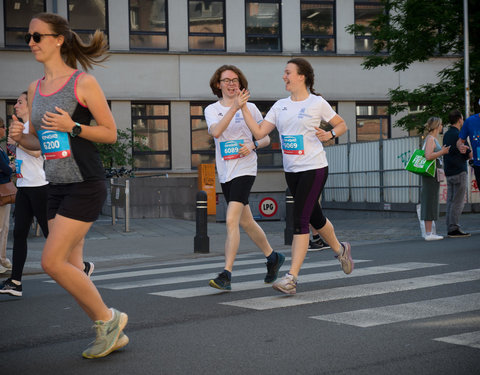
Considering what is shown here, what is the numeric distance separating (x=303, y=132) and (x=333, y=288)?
140cm

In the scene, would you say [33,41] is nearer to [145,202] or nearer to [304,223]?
[304,223]

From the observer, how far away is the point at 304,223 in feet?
21.1

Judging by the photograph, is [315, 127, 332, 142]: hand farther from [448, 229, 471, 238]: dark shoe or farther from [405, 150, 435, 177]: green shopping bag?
[448, 229, 471, 238]: dark shoe

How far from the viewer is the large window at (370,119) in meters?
28.6

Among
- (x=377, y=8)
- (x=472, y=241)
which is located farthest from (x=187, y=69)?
(x=472, y=241)

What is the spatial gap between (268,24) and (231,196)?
2175 cm

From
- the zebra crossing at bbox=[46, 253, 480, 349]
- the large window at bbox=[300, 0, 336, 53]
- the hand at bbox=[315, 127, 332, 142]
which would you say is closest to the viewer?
the zebra crossing at bbox=[46, 253, 480, 349]

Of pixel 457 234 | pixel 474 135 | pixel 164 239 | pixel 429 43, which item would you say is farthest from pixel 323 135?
pixel 429 43

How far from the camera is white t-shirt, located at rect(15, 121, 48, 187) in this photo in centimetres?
737

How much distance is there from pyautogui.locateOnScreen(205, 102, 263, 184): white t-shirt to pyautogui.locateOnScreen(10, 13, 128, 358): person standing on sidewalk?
2.54 metres

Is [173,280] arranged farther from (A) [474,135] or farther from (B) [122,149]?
(B) [122,149]

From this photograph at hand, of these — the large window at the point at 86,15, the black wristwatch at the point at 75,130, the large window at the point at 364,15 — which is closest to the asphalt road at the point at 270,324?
the black wristwatch at the point at 75,130

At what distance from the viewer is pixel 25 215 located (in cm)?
736

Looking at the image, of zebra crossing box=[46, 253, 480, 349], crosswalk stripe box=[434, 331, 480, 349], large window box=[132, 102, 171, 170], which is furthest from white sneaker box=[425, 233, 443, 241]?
large window box=[132, 102, 171, 170]
